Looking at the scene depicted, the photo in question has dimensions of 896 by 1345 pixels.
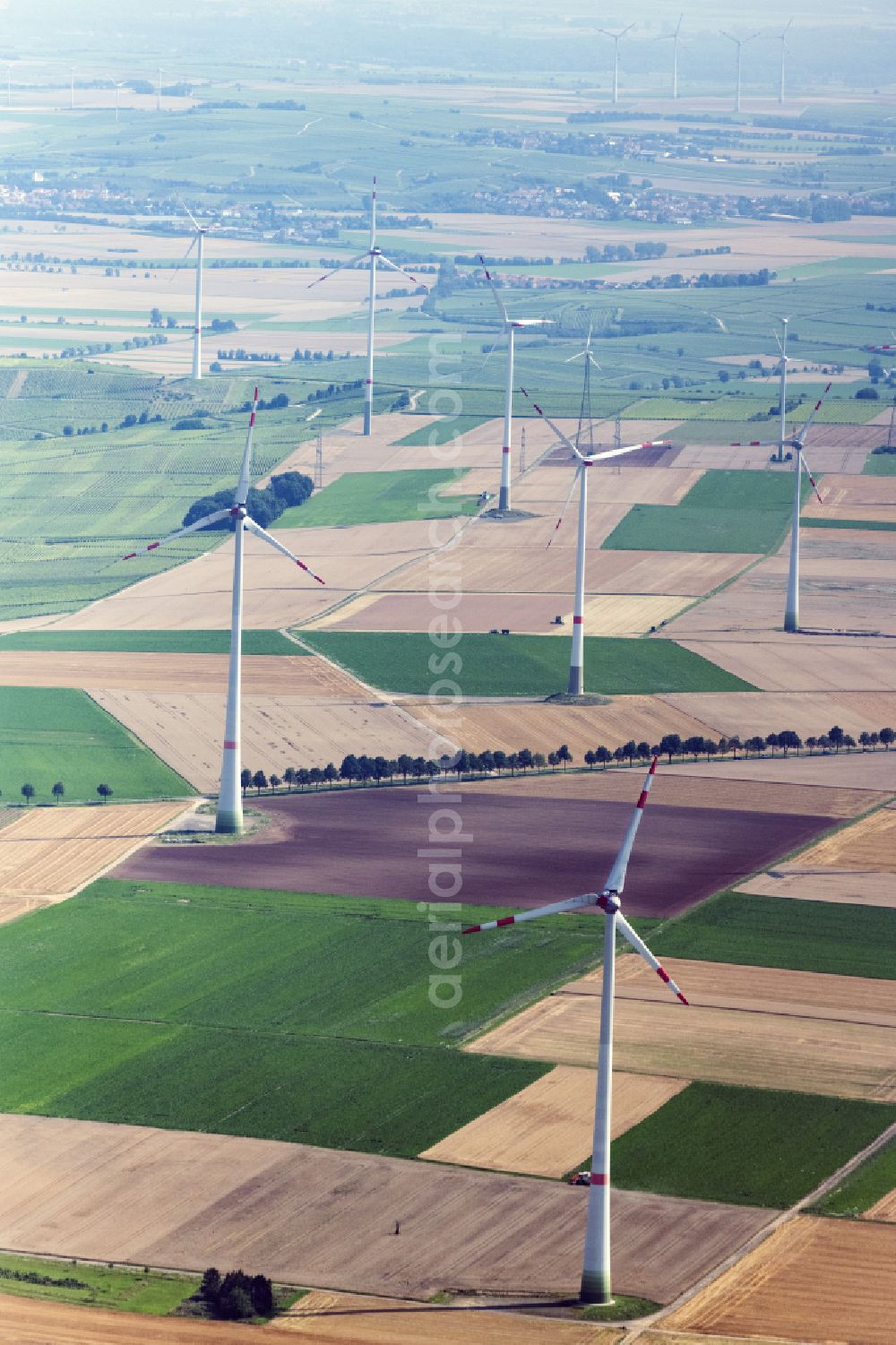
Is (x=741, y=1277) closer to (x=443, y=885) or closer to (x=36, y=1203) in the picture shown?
(x=36, y=1203)

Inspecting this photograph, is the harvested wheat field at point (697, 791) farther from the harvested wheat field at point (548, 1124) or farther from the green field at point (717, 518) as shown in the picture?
the green field at point (717, 518)

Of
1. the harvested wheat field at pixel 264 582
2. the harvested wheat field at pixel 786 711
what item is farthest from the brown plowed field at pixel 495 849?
the harvested wheat field at pixel 264 582

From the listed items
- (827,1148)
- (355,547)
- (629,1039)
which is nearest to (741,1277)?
(827,1148)

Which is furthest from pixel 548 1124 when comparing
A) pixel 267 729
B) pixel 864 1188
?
pixel 267 729

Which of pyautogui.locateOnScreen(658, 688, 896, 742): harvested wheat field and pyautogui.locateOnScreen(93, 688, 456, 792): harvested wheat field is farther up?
pyautogui.locateOnScreen(658, 688, 896, 742): harvested wheat field

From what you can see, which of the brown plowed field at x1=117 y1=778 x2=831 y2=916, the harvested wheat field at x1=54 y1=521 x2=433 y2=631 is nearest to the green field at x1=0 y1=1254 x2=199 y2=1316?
the brown plowed field at x1=117 y1=778 x2=831 y2=916

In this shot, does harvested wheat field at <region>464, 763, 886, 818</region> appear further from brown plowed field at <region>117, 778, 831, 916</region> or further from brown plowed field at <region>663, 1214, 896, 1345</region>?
brown plowed field at <region>663, 1214, 896, 1345</region>
